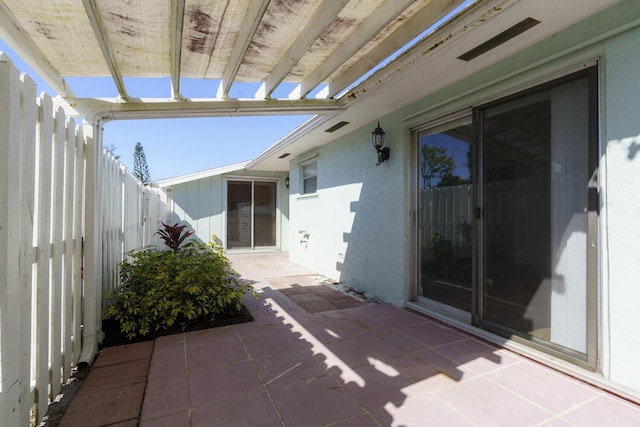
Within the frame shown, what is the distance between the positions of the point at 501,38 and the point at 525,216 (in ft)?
4.69

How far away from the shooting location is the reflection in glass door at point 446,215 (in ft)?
10.2

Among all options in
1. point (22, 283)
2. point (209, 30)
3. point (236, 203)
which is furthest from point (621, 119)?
point (236, 203)

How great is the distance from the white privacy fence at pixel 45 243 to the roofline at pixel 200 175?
5.35 m

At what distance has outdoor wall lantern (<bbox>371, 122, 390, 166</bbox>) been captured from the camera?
399 cm

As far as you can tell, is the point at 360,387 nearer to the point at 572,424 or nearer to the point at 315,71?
the point at 572,424

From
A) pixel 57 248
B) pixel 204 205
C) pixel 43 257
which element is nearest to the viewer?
pixel 43 257

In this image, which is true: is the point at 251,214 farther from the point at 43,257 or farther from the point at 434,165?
the point at 43,257

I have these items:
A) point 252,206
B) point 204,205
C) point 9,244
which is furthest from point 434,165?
point 204,205

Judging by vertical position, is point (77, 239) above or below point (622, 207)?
below

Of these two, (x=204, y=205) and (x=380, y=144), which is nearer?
(x=380, y=144)

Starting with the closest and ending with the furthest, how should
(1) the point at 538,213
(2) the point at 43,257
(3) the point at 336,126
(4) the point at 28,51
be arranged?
1. (2) the point at 43,257
2. (4) the point at 28,51
3. (1) the point at 538,213
4. (3) the point at 336,126

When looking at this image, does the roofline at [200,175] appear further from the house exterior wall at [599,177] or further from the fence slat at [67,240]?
the fence slat at [67,240]

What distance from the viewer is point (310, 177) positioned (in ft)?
22.3

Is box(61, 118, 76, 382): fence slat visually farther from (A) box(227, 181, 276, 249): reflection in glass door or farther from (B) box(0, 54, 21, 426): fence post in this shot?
(A) box(227, 181, 276, 249): reflection in glass door
